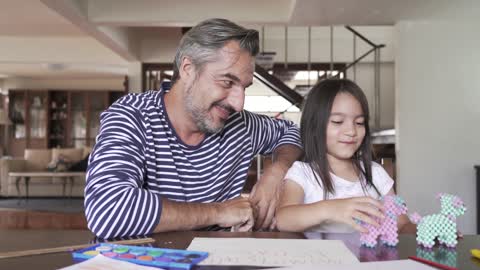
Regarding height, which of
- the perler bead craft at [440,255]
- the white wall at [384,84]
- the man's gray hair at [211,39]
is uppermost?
the white wall at [384,84]

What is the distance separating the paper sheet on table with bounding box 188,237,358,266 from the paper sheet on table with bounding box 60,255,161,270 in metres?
0.10

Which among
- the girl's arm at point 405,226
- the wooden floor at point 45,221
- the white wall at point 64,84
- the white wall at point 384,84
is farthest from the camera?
the white wall at point 64,84

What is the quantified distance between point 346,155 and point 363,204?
0.58 meters

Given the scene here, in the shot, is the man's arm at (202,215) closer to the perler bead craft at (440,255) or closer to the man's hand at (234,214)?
the man's hand at (234,214)

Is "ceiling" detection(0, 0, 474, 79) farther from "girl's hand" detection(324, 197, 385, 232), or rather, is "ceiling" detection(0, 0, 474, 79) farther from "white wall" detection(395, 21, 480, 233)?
"girl's hand" detection(324, 197, 385, 232)

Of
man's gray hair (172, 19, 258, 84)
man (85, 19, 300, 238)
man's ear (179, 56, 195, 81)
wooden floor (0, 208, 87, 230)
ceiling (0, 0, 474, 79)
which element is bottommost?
wooden floor (0, 208, 87, 230)

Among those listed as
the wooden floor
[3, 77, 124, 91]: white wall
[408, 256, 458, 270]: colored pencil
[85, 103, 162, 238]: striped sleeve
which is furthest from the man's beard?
[3, 77, 124, 91]: white wall

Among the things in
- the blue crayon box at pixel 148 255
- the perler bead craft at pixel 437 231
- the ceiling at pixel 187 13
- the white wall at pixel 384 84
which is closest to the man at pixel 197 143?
the blue crayon box at pixel 148 255

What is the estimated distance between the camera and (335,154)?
160cm

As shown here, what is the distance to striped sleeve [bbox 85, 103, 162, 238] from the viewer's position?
1024mm

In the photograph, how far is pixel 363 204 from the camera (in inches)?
39.7

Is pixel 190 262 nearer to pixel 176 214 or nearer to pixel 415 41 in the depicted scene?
pixel 176 214

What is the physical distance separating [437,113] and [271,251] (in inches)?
177

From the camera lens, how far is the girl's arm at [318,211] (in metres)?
0.99
